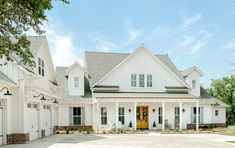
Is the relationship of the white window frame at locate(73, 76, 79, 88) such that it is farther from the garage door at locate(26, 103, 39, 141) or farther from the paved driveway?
the paved driveway

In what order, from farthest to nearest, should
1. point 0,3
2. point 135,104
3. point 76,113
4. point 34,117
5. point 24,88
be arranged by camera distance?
point 76,113
point 135,104
point 34,117
point 24,88
point 0,3

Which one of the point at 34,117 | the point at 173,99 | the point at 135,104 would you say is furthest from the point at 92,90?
the point at 34,117

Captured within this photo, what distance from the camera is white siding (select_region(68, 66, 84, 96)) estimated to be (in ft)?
118

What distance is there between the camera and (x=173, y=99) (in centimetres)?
3322

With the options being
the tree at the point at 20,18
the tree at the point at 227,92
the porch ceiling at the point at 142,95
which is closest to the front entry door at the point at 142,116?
the porch ceiling at the point at 142,95

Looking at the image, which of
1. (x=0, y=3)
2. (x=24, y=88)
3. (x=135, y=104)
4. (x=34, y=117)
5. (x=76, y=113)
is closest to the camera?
(x=0, y=3)

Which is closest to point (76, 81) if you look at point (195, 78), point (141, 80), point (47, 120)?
point (141, 80)

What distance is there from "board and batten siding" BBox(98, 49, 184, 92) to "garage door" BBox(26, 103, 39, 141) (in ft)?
40.2

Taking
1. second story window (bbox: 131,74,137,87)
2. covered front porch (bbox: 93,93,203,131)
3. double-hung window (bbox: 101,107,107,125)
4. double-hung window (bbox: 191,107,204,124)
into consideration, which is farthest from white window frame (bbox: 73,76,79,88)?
double-hung window (bbox: 191,107,204,124)

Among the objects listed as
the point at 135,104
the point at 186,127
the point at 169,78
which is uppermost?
the point at 169,78

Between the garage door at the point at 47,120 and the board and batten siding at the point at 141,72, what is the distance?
8.22 m

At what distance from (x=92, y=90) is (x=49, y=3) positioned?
2723 centimetres

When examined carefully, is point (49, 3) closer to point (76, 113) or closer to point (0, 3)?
point (0, 3)

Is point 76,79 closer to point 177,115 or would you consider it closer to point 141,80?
point 141,80
